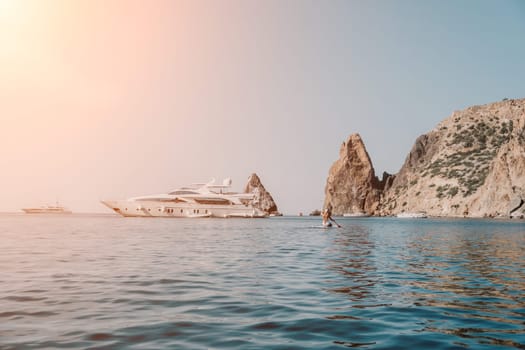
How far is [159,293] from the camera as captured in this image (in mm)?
11156

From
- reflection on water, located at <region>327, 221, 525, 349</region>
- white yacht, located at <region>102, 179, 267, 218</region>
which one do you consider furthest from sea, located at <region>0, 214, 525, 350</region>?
white yacht, located at <region>102, 179, 267, 218</region>

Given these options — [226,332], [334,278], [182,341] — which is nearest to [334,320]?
[226,332]

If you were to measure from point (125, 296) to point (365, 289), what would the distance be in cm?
634

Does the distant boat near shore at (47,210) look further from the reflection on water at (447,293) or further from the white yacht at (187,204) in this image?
the reflection on water at (447,293)

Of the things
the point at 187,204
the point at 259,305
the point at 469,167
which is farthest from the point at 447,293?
the point at 469,167

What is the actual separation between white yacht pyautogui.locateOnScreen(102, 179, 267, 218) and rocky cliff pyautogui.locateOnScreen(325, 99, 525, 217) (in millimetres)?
70652

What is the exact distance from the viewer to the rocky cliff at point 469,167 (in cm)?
11856

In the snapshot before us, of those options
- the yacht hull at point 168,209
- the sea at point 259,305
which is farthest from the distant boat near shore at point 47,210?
the sea at point 259,305

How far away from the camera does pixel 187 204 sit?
103m

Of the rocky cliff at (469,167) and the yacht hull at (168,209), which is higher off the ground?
the rocky cliff at (469,167)

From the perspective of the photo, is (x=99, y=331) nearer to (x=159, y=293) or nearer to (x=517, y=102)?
(x=159, y=293)

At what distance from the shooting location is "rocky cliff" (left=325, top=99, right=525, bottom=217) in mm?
118562

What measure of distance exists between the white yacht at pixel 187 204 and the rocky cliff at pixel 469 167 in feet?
232

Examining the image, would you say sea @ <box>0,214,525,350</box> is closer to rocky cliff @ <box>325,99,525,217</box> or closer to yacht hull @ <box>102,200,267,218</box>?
yacht hull @ <box>102,200,267,218</box>
